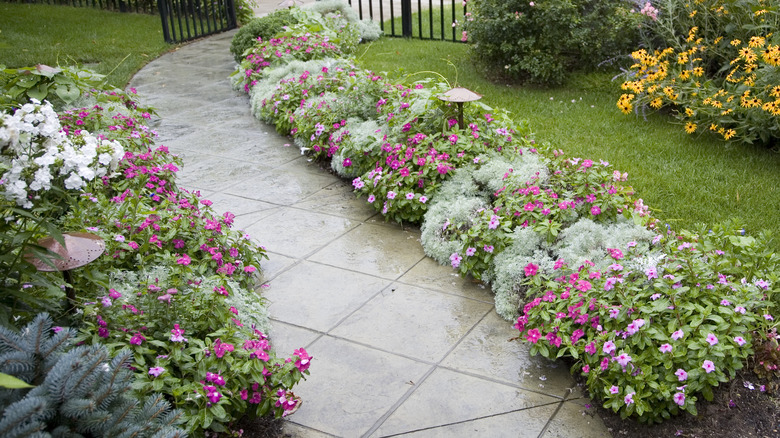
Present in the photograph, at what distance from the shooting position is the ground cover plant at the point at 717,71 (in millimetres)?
5059

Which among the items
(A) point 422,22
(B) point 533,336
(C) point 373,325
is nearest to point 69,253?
(C) point 373,325

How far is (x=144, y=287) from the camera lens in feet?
9.43

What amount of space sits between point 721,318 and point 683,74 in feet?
11.1

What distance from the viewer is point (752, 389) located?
2.76 m

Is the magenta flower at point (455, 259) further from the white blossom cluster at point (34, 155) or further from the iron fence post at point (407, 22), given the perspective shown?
the iron fence post at point (407, 22)

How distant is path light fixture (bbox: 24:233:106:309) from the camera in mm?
2482

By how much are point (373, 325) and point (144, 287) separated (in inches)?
41.9

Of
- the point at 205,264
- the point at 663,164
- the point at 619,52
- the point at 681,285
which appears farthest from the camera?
the point at 619,52

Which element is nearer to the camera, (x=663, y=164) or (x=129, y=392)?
(x=129, y=392)

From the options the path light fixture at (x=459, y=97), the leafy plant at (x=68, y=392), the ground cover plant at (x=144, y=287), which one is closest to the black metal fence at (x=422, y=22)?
the path light fixture at (x=459, y=97)

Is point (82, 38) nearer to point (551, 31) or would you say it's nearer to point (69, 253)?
point (551, 31)

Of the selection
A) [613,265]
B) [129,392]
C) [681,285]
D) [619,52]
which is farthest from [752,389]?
[619,52]

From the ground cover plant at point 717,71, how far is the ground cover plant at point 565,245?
147 cm

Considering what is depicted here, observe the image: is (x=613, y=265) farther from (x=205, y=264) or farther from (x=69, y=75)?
(x=69, y=75)
